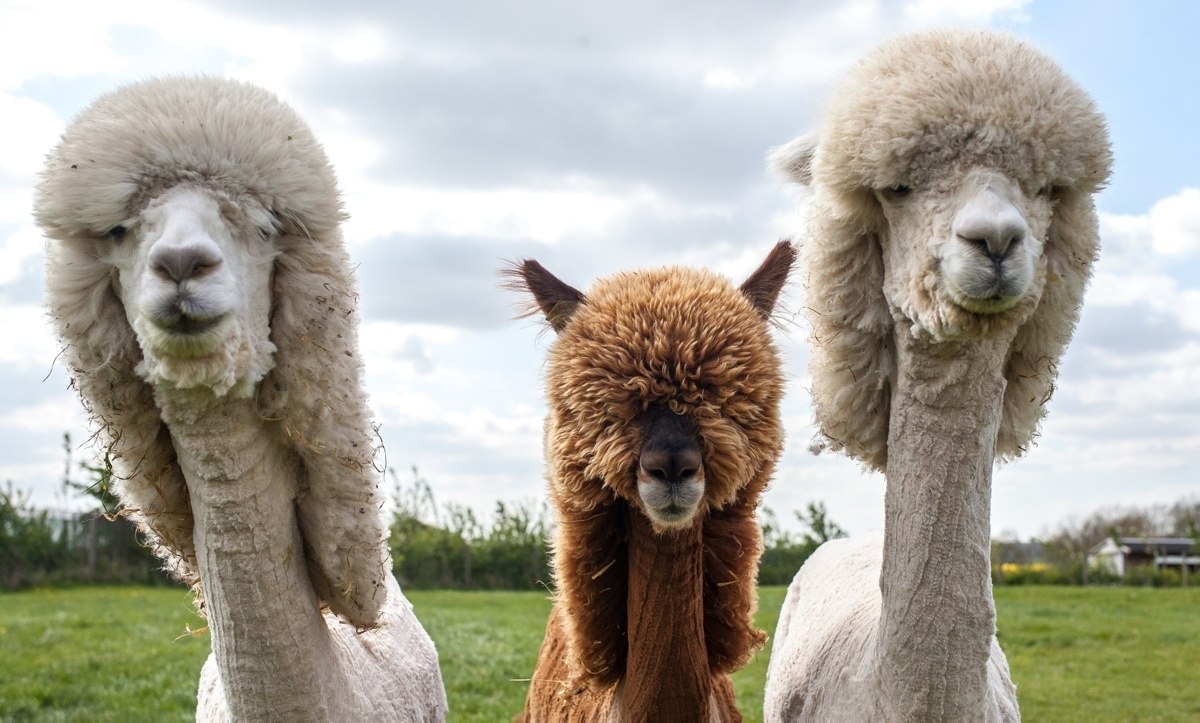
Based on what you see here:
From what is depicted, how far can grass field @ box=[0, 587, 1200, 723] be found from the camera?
9031mm

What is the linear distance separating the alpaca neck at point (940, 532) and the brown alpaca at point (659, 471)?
0.48 meters

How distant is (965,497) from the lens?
3018 mm

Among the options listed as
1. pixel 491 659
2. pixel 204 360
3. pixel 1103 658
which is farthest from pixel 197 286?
pixel 1103 658

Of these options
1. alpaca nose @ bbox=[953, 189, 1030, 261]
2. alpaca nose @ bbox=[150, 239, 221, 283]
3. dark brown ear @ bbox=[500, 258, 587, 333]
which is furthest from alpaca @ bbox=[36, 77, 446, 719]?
alpaca nose @ bbox=[953, 189, 1030, 261]

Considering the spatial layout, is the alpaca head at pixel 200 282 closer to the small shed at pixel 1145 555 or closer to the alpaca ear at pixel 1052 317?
the alpaca ear at pixel 1052 317

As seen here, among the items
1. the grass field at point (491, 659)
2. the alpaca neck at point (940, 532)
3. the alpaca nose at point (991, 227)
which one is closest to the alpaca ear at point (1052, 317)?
the alpaca neck at point (940, 532)

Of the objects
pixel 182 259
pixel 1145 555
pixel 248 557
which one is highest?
pixel 182 259

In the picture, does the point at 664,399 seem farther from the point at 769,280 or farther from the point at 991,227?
the point at 991,227

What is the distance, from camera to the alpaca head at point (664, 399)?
3.08 m

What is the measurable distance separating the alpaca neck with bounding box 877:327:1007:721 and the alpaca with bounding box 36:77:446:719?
5.46ft

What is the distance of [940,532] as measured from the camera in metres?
3.03

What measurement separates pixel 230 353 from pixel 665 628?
158 cm

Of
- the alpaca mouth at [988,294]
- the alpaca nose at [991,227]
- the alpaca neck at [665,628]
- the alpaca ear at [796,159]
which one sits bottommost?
the alpaca neck at [665,628]

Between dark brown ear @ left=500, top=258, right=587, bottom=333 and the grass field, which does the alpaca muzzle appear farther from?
the grass field
